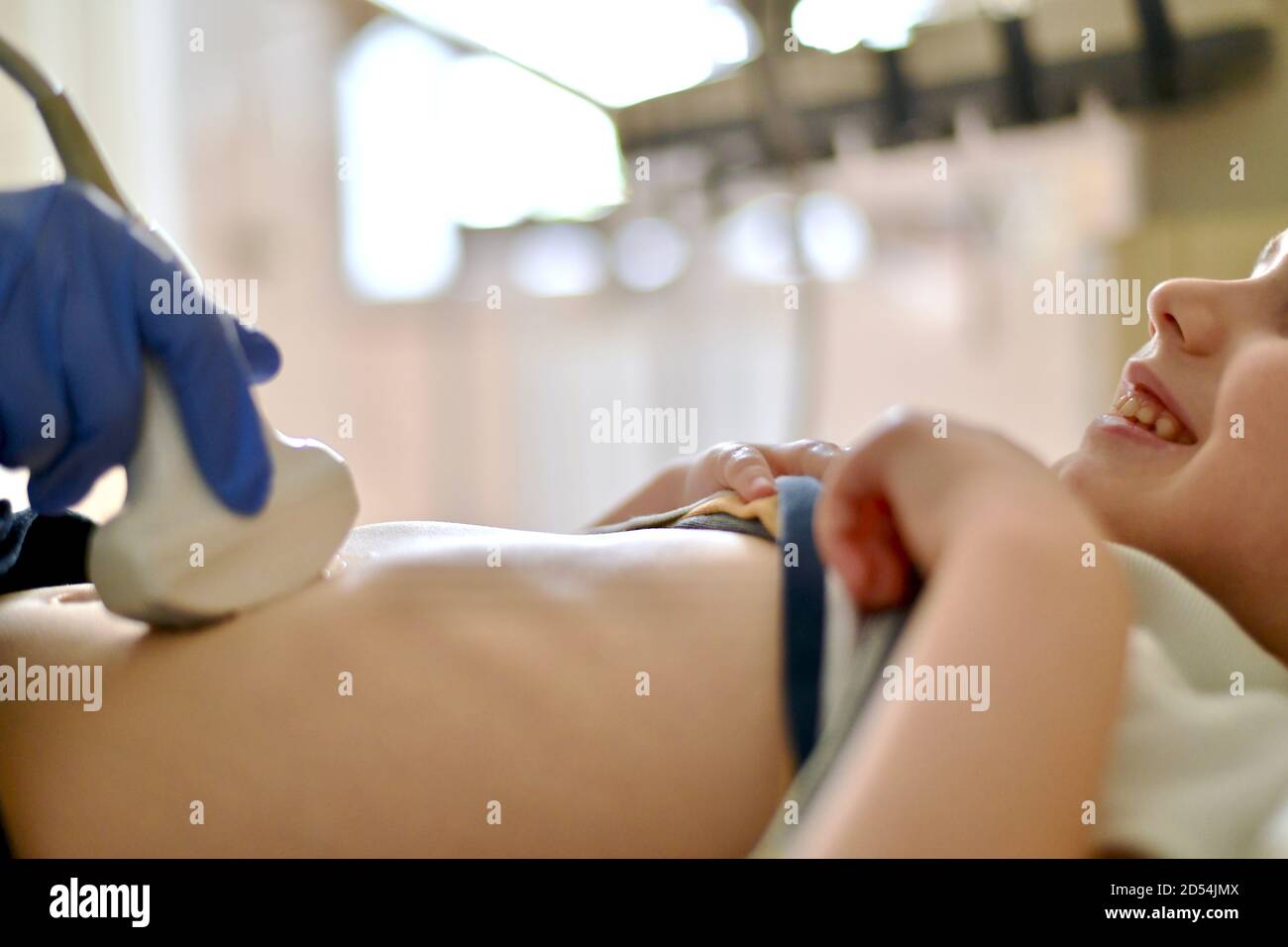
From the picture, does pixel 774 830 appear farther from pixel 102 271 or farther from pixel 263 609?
pixel 102 271

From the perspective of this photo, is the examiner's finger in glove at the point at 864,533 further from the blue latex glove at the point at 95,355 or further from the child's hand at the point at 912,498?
the blue latex glove at the point at 95,355

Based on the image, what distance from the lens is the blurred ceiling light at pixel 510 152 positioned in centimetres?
179

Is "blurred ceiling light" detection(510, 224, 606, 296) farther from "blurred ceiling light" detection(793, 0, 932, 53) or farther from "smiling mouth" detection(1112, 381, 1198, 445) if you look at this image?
"smiling mouth" detection(1112, 381, 1198, 445)

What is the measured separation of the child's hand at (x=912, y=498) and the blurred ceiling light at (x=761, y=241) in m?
1.34

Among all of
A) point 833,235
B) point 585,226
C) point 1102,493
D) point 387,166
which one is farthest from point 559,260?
point 1102,493

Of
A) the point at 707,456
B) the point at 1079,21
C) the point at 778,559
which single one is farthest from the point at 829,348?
the point at 778,559

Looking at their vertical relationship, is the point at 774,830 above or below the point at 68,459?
below

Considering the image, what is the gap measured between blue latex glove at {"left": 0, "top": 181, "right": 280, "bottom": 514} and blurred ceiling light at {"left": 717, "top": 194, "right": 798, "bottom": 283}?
4.36 feet

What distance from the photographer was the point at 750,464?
0.56 meters

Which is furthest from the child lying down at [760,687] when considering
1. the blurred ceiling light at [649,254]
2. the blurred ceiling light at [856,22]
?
the blurred ceiling light at [649,254]

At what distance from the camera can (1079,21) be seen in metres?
1.24

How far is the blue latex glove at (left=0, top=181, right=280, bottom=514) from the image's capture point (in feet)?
1.40

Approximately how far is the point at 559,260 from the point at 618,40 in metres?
0.41

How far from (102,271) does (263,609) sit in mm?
162
